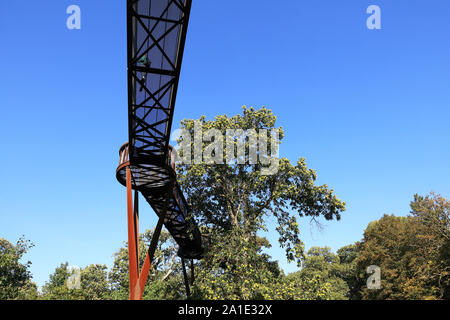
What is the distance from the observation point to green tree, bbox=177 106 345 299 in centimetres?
1583

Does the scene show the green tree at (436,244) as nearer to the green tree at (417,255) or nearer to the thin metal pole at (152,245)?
the green tree at (417,255)

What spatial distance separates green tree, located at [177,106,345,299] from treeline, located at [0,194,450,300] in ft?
0.34

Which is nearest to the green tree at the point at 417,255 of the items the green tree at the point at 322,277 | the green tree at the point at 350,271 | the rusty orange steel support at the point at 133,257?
the green tree at the point at 322,277

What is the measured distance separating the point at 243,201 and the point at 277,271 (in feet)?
16.9

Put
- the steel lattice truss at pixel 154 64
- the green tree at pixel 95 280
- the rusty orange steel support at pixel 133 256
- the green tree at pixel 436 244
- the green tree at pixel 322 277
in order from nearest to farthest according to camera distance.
Result: 1. the steel lattice truss at pixel 154 64
2. the rusty orange steel support at pixel 133 256
3. the green tree at pixel 322 277
4. the green tree at pixel 436 244
5. the green tree at pixel 95 280

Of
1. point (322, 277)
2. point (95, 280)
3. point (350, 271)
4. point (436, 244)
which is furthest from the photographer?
point (95, 280)

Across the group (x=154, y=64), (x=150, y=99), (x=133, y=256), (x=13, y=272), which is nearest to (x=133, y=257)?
(x=133, y=256)

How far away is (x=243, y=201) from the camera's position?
19.4m

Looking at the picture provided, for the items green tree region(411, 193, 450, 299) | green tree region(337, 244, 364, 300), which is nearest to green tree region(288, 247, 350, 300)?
green tree region(337, 244, 364, 300)

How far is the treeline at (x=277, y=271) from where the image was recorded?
14.8 m

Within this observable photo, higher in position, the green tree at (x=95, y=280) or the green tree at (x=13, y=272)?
the green tree at (x=13, y=272)

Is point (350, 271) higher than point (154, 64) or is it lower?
lower

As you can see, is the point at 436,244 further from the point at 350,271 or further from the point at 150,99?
the point at 150,99

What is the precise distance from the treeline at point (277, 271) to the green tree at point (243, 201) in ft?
0.34
